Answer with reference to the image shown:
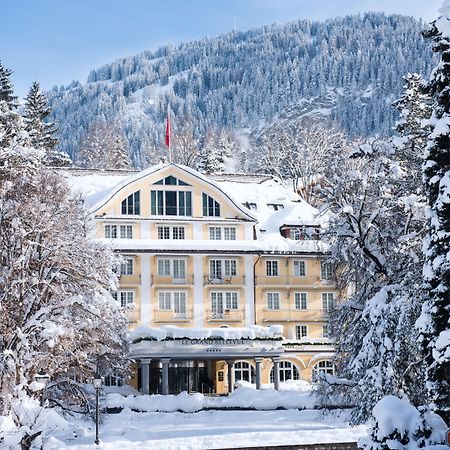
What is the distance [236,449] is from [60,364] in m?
7.33

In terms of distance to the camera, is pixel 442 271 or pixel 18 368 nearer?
pixel 442 271

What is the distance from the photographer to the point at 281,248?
5619 cm

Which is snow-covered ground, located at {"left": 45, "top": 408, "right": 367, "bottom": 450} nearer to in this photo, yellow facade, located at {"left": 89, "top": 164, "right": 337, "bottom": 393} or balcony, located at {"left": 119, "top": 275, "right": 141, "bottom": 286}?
yellow facade, located at {"left": 89, "top": 164, "right": 337, "bottom": 393}

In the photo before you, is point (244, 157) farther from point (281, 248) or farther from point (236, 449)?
point (236, 449)

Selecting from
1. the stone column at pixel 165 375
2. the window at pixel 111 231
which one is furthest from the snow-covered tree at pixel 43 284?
the window at pixel 111 231

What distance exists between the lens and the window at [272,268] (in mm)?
56938

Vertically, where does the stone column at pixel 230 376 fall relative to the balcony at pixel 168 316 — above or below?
below

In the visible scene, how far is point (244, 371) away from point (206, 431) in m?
18.1

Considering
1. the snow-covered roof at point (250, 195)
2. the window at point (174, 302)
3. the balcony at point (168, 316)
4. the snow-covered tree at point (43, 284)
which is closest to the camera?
the snow-covered tree at point (43, 284)

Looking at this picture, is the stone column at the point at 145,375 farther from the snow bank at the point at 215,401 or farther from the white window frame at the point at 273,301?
the white window frame at the point at 273,301

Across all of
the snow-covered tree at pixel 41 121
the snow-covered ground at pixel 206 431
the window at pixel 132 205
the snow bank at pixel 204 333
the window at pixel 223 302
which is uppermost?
the snow-covered tree at pixel 41 121

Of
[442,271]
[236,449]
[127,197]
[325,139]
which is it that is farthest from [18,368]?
[325,139]

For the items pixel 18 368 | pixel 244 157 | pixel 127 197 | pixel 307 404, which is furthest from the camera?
pixel 244 157

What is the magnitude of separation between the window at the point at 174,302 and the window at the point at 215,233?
4.28 m
